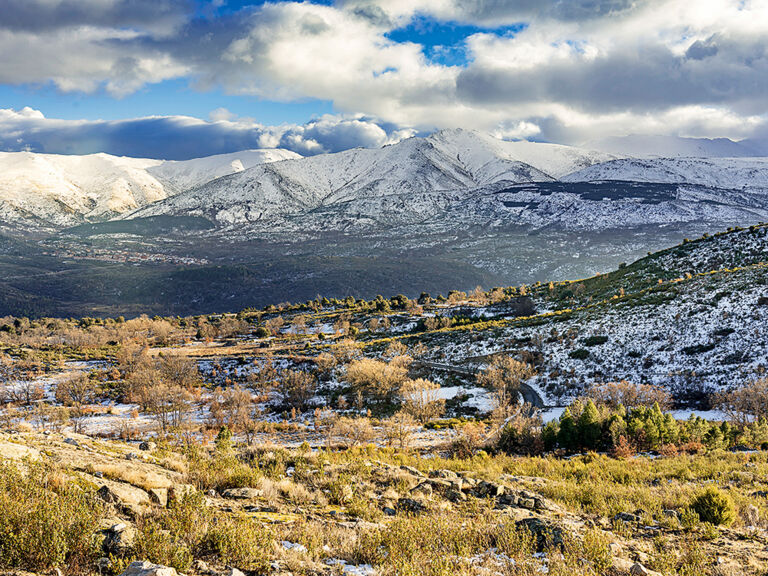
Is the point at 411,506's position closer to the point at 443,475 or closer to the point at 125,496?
the point at 443,475

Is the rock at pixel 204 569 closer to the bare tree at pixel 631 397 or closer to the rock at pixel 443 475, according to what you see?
the rock at pixel 443 475

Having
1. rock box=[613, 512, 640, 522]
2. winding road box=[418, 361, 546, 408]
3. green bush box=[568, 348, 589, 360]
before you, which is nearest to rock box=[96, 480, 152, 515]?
rock box=[613, 512, 640, 522]

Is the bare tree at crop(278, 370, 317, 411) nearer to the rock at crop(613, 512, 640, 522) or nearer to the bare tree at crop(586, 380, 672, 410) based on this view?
the bare tree at crop(586, 380, 672, 410)

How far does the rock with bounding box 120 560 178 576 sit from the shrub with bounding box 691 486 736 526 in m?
10.8

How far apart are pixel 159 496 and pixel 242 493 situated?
1.94 metres

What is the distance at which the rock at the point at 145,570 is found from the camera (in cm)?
488

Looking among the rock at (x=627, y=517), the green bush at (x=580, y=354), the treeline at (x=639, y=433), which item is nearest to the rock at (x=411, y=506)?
the rock at (x=627, y=517)

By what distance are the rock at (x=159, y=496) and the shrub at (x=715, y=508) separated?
37.1 ft

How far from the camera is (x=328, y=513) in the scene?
9.38m

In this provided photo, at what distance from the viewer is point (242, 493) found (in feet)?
31.9

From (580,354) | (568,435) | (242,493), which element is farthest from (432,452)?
(580,354)

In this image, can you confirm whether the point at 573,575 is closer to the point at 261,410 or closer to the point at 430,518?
the point at 430,518

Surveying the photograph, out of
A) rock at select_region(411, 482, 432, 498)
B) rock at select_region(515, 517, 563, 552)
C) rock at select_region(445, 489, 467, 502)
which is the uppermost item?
rock at select_region(515, 517, 563, 552)

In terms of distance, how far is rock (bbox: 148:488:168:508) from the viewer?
26.6 feet
